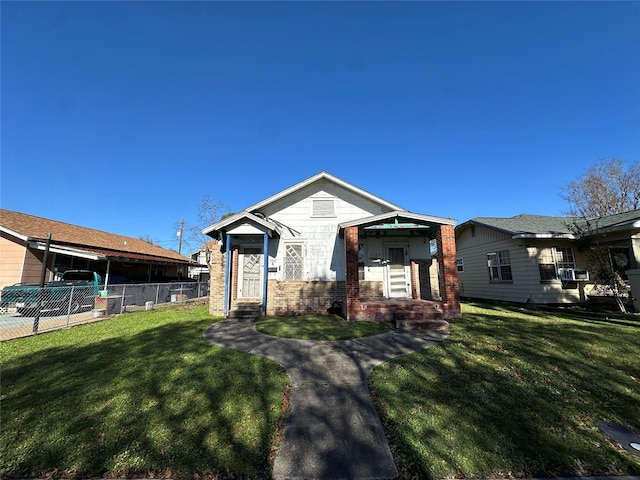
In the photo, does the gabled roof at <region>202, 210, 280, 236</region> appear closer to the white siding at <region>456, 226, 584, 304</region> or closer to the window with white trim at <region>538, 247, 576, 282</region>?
the white siding at <region>456, 226, 584, 304</region>

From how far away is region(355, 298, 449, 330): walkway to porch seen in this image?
7.57m

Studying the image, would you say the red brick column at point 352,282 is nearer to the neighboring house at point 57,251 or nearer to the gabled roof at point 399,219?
the gabled roof at point 399,219

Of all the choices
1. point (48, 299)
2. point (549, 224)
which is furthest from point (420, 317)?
point (48, 299)

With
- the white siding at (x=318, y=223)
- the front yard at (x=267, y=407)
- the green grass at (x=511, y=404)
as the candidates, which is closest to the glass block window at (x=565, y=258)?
the green grass at (x=511, y=404)

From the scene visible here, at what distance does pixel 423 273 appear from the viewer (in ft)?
35.1

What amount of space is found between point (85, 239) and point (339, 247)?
62.0ft

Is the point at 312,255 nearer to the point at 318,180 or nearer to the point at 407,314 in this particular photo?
the point at 318,180

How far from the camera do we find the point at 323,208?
11.2 m

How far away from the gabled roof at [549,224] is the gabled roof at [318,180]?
6.05 meters

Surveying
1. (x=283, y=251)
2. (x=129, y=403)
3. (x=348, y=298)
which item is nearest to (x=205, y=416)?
(x=129, y=403)

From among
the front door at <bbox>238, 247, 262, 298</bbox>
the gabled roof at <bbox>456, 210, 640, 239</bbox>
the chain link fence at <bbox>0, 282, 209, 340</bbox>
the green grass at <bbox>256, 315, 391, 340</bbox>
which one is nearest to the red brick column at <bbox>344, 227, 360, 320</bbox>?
the green grass at <bbox>256, 315, 391, 340</bbox>

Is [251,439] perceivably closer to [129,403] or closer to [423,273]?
[129,403]

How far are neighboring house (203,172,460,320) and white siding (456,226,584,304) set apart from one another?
478cm

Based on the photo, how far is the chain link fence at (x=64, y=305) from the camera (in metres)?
8.50
